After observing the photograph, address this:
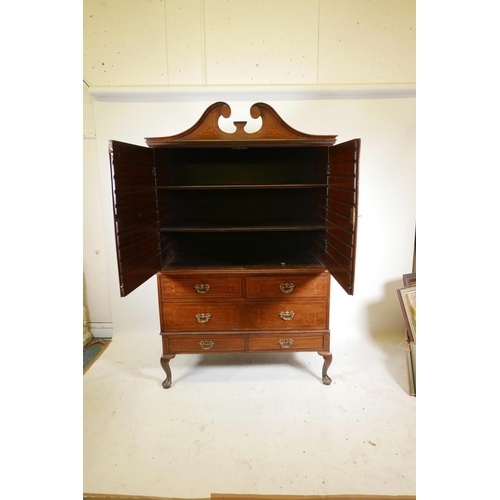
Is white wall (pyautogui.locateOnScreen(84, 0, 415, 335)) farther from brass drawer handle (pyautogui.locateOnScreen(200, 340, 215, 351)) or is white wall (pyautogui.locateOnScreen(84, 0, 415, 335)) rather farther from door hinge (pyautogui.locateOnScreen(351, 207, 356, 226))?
brass drawer handle (pyautogui.locateOnScreen(200, 340, 215, 351))

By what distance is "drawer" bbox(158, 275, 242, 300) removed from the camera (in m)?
1.79

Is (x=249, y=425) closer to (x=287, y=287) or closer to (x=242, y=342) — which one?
(x=242, y=342)

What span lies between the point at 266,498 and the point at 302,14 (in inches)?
104

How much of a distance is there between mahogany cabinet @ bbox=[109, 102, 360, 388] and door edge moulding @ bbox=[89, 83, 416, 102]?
386mm

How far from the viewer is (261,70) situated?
2074 millimetres

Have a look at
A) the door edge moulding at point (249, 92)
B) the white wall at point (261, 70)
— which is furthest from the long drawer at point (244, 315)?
the door edge moulding at point (249, 92)

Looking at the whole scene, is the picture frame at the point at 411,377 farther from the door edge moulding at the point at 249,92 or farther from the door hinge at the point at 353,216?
the door edge moulding at the point at 249,92

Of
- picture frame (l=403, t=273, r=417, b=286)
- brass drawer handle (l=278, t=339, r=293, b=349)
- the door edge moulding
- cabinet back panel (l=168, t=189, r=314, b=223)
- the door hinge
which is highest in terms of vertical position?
the door edge moulding

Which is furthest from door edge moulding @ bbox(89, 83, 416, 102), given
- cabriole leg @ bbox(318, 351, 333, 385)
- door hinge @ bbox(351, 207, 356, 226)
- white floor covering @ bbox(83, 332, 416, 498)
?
white floor covering @ bbox(83, 332, 416, 498)

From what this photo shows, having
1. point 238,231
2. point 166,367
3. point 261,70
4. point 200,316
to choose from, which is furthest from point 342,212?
point 166,367

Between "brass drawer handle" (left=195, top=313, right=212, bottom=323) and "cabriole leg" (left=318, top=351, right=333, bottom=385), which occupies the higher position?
"brass drawer handle" (left=195, top=313, right=212, bottom=323)

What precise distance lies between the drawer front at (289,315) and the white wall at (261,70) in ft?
3.28

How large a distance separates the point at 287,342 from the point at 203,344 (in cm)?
51

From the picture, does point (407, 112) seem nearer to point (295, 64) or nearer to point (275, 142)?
point (295, 64)
